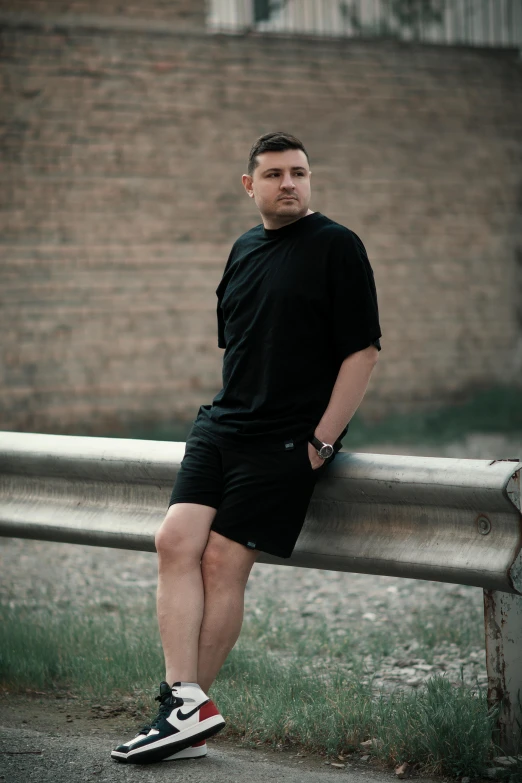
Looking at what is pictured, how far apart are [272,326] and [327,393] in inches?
11.2

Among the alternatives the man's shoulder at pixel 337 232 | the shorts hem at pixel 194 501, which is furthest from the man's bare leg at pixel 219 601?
the man's shoulder at pixel 337 232

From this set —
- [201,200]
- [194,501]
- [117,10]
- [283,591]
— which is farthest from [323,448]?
[117,10]

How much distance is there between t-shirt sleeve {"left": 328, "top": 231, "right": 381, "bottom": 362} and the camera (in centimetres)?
354

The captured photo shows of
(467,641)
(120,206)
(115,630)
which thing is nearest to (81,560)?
(115,630)

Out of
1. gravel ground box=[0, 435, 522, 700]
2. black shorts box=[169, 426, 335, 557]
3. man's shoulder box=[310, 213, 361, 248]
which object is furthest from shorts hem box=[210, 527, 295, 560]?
gravel ground box=[0, 435, 522, 700]

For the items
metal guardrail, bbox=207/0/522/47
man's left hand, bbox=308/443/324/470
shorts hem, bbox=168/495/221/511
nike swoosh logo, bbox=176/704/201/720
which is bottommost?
nike swoosh logo, bbox=176/704/201/720

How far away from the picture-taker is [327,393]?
3.65m

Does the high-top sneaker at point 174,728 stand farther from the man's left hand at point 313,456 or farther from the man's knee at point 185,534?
the man's left hand at point 313,456

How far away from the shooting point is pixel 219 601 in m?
3.52

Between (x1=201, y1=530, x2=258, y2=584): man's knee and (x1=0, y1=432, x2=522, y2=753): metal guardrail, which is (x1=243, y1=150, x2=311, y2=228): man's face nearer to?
(x1=0, y1=432, x2=522, y2=753): metal guardrail

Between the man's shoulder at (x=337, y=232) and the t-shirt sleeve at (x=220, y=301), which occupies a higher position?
the man's shoulder at (x=337, y=232)

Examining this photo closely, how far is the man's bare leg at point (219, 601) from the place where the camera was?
3514 millimetres

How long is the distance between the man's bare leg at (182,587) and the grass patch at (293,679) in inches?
17.2

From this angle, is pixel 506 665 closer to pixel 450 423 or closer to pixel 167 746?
pixel 167 746
